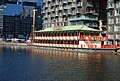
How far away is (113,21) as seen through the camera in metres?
168

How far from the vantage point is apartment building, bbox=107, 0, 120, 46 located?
16488cm

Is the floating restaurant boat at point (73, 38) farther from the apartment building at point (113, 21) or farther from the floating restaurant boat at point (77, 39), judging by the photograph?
the apartment building at point (113, 21)

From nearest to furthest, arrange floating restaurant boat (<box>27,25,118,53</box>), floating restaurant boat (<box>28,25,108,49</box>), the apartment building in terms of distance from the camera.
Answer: floating restaurant boat (<box>27,25,118,53</box>), floating restaurant boat (<box>28,25,108,49</box>), the apartment building

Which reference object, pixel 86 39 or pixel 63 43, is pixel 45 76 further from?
pixel 63 43

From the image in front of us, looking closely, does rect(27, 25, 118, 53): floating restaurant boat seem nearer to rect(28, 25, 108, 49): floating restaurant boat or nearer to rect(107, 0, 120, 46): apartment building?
rect(28, 25, 108, 49): floating restaurant boat

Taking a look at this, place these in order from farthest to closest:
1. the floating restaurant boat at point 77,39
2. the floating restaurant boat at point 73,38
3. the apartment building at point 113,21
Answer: the apartment building at point 113,21 < the floating restaurant boat at point 73,38 < the floating restaurant boat at point 77,39

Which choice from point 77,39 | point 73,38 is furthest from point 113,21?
point 77,39

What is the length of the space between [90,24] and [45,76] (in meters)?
125

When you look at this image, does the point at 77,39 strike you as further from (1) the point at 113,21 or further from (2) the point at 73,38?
(1) the point at 113,21

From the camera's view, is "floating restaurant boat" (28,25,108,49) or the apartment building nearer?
"floating restaurant boat" (28,25,108,49)

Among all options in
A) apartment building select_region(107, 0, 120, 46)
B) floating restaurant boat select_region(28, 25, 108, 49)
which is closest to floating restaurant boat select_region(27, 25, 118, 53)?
floating restaurant boat select_region(28, 25, 108, 49)

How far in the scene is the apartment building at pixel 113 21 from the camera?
16488 cm

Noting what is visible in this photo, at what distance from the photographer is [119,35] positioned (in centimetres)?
16338

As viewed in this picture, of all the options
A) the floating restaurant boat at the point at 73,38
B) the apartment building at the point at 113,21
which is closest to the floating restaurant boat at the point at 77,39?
the floating restaurant boat at the point at 73,38
